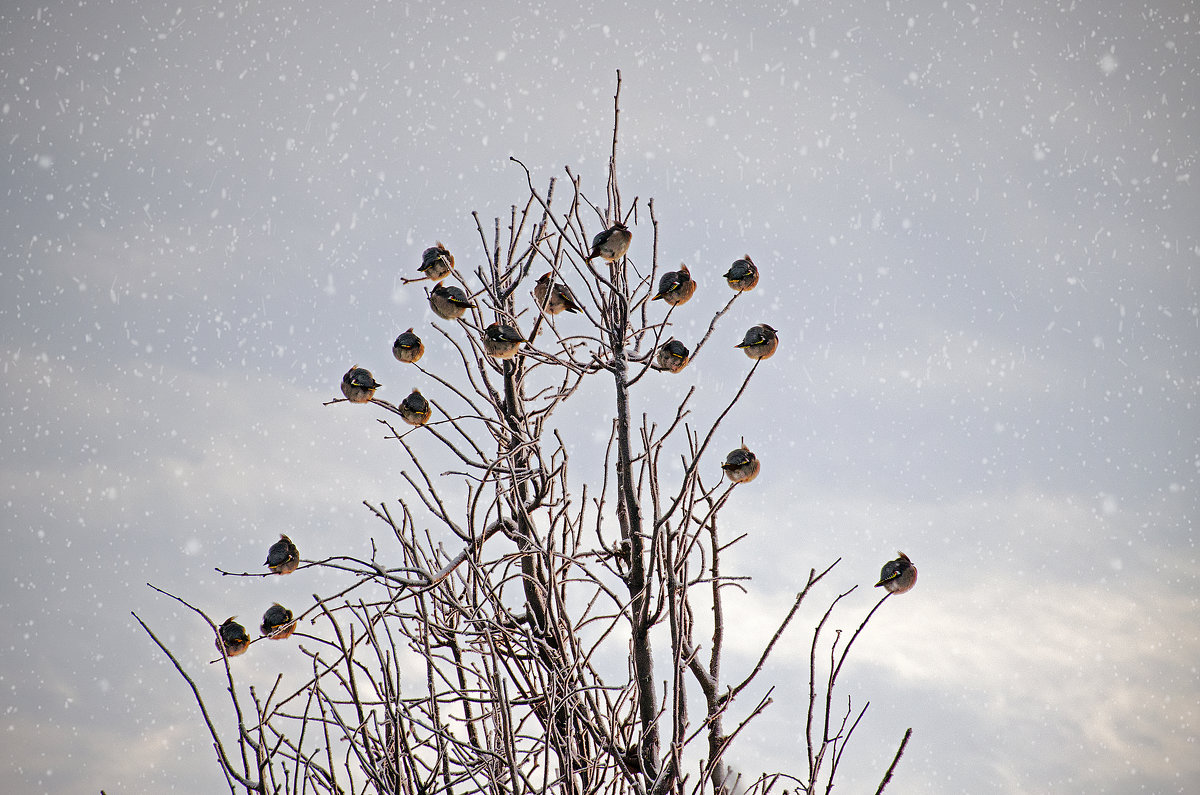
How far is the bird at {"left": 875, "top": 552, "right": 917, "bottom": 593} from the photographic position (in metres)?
1.72

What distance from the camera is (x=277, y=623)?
6.01 feet

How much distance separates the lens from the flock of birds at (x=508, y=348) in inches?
68.7

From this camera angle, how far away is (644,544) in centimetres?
170

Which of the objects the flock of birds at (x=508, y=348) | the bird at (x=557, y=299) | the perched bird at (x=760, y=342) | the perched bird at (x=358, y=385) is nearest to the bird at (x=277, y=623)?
the flock of birds at (x=508, y=348)

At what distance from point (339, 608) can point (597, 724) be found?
1.74 feet

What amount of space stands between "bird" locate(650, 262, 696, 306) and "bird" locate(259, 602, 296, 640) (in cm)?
99

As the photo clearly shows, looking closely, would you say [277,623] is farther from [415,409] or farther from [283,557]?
[415,409]

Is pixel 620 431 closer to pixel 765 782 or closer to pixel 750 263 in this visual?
pixel 750 263

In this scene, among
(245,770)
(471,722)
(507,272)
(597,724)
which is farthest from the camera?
(507,272)

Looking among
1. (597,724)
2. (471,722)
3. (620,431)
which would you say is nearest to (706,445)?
(620,431)

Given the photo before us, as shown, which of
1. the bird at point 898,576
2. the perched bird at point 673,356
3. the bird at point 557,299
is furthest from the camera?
the bird at point 557,299

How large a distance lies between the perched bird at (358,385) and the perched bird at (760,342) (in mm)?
766

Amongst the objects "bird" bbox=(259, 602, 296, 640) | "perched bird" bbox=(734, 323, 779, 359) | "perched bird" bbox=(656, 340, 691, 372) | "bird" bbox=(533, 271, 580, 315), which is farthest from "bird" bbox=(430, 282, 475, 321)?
"bird" bbox=(259, 602, 296, 640)

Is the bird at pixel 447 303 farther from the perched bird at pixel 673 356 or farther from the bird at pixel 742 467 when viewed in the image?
the bird at pixel 742 467
